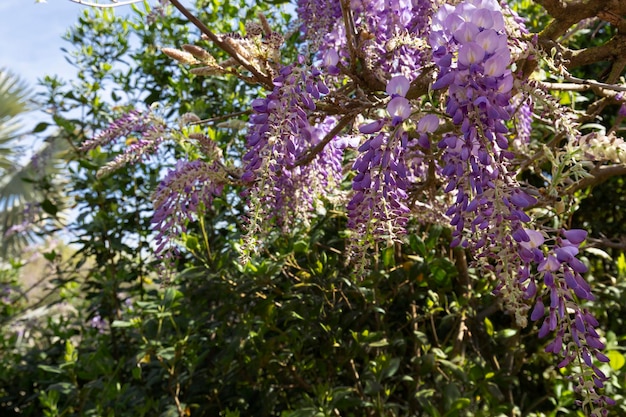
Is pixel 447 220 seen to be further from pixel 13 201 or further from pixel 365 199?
pixel 13 201

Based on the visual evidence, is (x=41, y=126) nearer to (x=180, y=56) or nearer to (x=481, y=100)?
(x=180, y=56)

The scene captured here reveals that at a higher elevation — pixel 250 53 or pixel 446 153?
pixel 250 53

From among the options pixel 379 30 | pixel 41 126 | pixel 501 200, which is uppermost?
pixel 41 126

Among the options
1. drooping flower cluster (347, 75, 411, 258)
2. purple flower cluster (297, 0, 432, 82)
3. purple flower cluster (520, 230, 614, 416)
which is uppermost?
purple flower cluster (297, 0, 432, 82)

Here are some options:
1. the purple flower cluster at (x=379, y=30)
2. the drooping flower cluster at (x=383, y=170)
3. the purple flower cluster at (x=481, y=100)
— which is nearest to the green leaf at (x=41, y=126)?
the purple flower cluster at (x=379, y=30)

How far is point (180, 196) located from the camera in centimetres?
126

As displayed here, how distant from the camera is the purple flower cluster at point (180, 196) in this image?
4.08 feet

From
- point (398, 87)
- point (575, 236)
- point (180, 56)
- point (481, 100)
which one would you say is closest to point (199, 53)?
point (180, 56)

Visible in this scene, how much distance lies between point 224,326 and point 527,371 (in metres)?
1.14

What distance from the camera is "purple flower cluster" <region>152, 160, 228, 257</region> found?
1.24 m

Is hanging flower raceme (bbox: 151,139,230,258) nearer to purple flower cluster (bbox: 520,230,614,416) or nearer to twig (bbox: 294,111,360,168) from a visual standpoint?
twig (bbox: 294,111,360,168)

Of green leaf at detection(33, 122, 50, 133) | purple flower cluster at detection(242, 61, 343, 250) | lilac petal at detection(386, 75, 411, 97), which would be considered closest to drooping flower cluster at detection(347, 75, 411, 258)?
lilac petal at detection(386, 75, 411, 97)

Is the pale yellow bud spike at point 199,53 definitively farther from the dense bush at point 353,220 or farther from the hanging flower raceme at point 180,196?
the hanging flower raceme at point 180,196

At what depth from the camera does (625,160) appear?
842 mm
